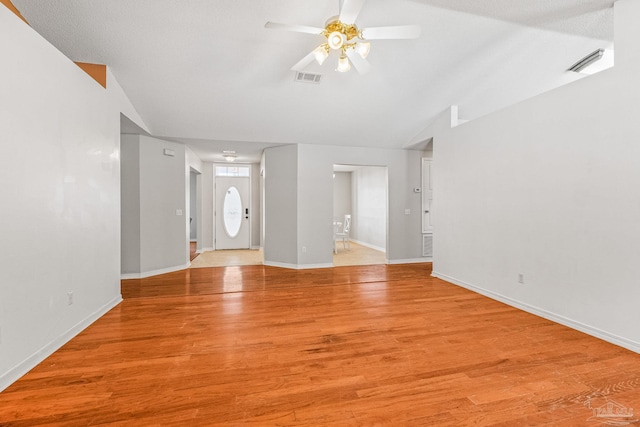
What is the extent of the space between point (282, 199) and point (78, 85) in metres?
3.74

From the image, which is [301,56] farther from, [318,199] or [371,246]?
[371,246]

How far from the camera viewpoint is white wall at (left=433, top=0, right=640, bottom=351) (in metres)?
2.57

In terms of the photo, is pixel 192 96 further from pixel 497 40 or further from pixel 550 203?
pixel 550 203

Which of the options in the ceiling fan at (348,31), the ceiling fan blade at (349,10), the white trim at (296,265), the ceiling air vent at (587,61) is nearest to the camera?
the ceiling fan blade at (349,10)

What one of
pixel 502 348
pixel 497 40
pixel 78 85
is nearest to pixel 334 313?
pixel 502 348

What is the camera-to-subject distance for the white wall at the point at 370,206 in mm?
8445

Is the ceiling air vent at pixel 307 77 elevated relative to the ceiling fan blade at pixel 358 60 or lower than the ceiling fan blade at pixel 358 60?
Answer: elevated

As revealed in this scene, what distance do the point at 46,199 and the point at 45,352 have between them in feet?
4.18

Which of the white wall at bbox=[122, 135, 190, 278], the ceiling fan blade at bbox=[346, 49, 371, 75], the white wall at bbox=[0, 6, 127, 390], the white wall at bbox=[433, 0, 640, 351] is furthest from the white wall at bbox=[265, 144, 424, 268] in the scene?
the white wall at bbox=[0, 6, 127, 390]

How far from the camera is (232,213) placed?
851 cm

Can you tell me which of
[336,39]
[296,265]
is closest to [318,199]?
[296,265]

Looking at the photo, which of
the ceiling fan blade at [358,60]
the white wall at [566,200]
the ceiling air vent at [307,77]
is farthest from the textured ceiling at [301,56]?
the white wall at [566,200]

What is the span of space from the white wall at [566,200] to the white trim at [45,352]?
4849mm

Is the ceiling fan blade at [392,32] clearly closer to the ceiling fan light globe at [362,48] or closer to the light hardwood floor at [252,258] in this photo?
the ceiling fan light globe at [362,48]
